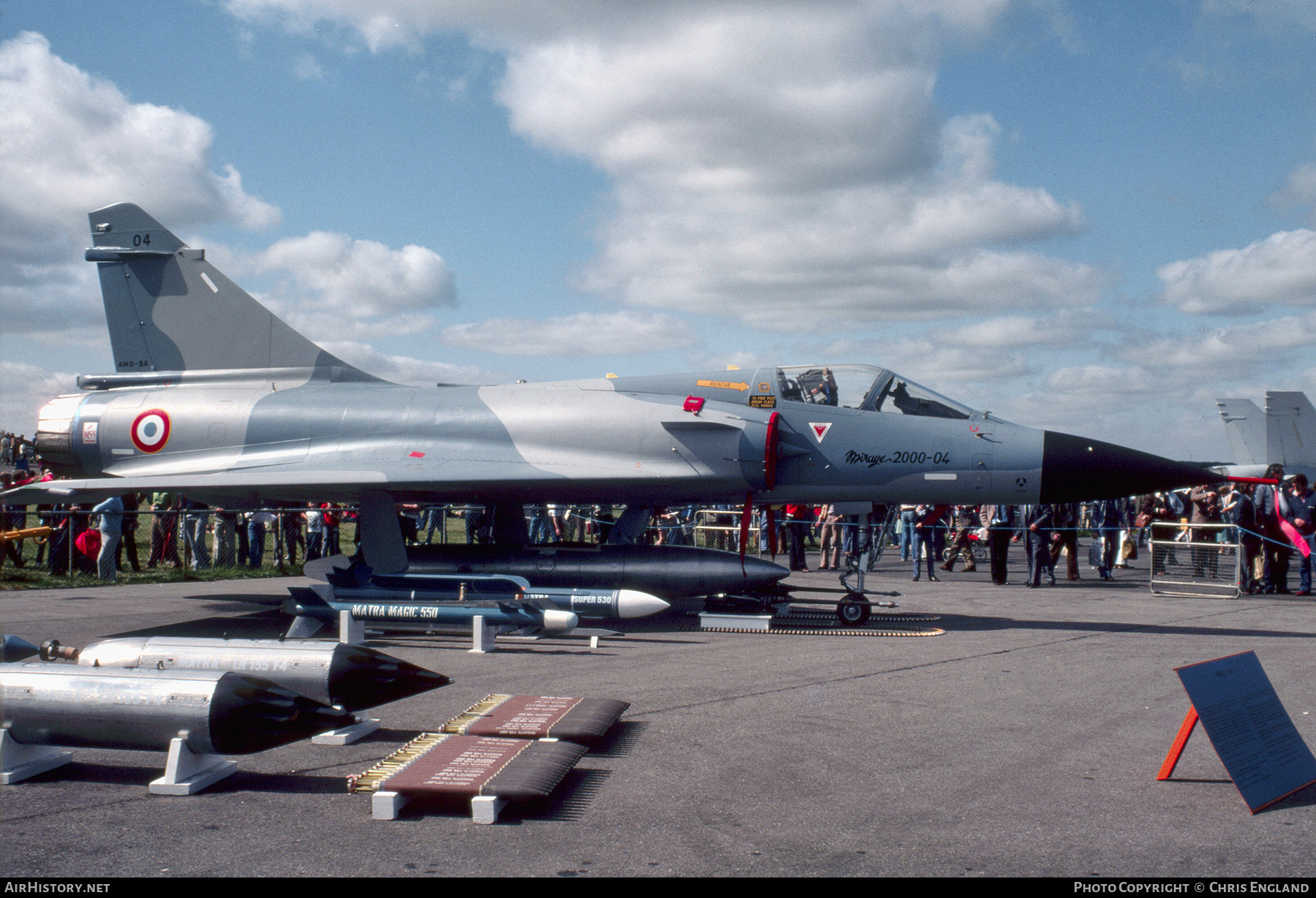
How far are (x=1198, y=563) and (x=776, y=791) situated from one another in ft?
49.8

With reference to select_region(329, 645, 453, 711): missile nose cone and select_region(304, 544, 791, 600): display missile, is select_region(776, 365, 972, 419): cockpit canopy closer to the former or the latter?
select_region(304, 544, 791, 600): display missile

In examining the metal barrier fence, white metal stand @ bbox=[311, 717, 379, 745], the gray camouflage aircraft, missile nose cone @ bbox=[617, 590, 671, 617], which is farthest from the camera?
the metal barrier fence

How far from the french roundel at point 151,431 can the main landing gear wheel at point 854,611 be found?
8637 millimetres

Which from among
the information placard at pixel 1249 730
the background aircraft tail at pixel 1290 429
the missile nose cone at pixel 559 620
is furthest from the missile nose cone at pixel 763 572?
the background aircraft tail at pixel 1290 429

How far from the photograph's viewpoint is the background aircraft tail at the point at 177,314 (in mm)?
12883

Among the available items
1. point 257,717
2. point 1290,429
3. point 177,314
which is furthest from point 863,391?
point 1290,429

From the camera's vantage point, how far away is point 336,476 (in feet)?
34.7

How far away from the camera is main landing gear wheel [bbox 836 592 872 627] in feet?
35.6

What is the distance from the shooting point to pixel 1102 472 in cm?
1009

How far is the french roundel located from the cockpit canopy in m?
7.76

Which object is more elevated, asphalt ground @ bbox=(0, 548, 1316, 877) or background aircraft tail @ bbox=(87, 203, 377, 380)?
background aircraft tail @ bbox=(87, 203, 377, 380)

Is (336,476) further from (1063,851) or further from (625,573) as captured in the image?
(1063,851)

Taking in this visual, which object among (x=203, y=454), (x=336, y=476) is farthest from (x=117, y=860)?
(x=203, y=454)

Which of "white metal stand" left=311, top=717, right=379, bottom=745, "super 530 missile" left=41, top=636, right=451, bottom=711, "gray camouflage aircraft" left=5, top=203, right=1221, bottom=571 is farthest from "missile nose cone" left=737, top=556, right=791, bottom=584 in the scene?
"super 530 missile" left=41, top=636, right=451, bottom=711
